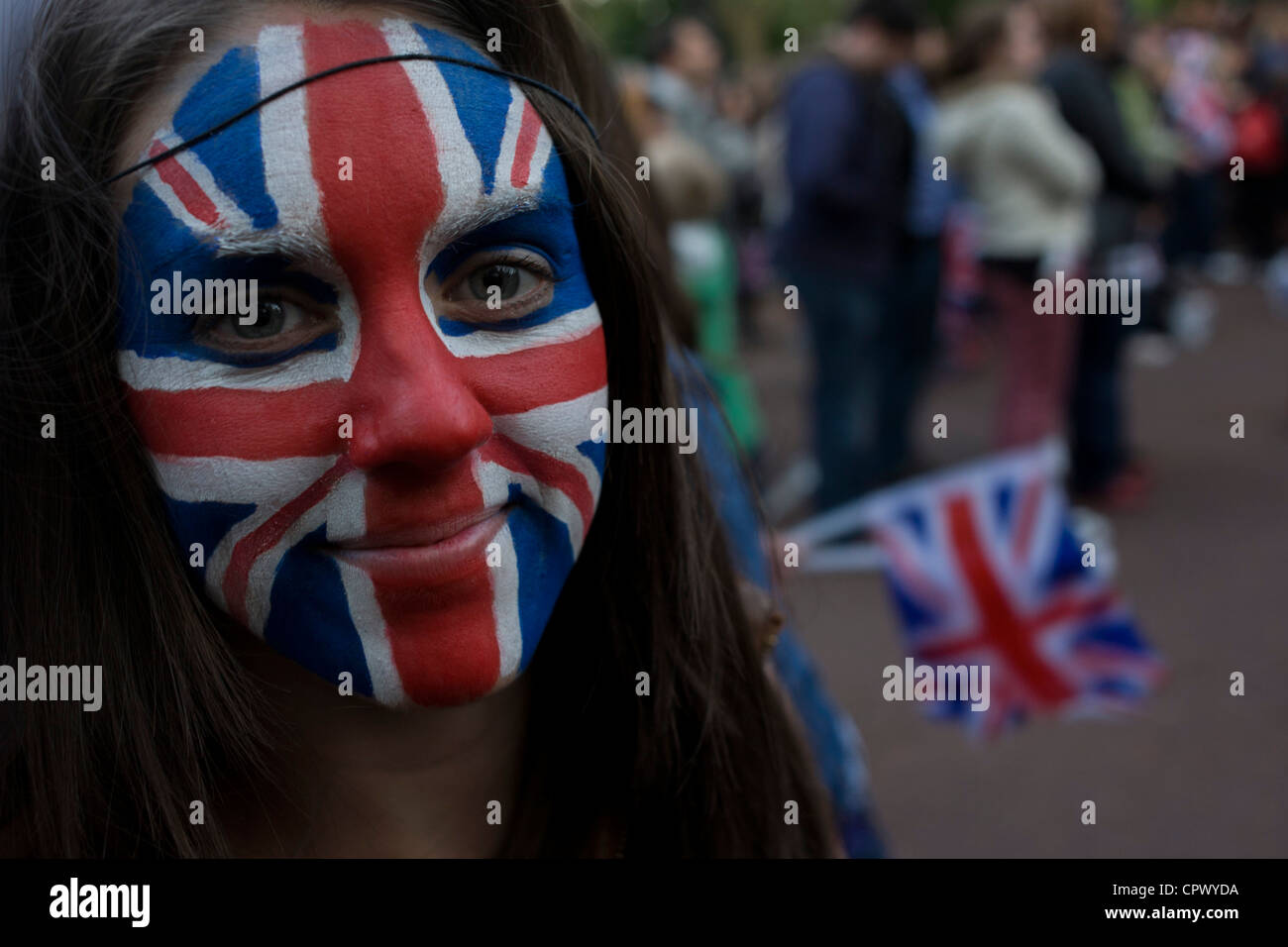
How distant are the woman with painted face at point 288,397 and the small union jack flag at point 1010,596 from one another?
1.58 meters

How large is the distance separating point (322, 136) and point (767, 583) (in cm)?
108

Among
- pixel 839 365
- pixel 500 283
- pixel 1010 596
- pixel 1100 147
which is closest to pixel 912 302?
pixel 839 365

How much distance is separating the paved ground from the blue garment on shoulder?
1.37 m

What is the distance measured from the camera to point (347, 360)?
1.14 meters

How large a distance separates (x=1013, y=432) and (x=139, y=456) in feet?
15.5

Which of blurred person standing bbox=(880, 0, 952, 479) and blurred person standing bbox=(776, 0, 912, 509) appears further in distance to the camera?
blurred person standing bbox=(880, 0, 952, 479)

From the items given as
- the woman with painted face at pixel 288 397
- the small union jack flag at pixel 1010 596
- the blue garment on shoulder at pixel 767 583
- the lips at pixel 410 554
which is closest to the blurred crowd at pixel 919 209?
the small union jack flag at pixel 1010 596

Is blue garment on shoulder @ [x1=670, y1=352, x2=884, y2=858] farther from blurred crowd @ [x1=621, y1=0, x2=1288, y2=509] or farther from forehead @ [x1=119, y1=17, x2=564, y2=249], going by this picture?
blurred crowd @ [x1=621, y1=0, x2=1288, y2=509]

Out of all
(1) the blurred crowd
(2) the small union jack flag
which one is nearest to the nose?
(2) the small union jack flag

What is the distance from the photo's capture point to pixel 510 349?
1223 millimetres

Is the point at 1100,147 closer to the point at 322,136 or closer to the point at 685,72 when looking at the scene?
the point at 685,72

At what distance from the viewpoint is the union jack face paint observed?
1.12 metres
